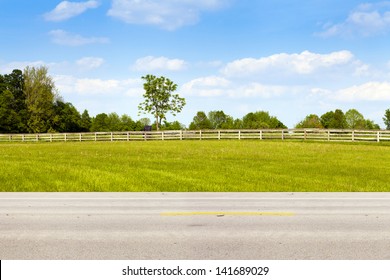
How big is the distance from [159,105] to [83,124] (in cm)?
2640

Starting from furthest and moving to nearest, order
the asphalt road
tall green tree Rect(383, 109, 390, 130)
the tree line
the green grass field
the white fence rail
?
1. tall green tree Rect(383, 109, 390, 130)
2. the tree line
3. the white fence rail
4. the green grass field
5. the asphalt road

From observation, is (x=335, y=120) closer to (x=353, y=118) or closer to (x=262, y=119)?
(x=353, y=118)

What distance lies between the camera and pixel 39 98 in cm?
8088

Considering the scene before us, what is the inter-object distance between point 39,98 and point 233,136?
47.6m

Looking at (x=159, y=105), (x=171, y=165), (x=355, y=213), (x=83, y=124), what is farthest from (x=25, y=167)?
(x=83, y=124)

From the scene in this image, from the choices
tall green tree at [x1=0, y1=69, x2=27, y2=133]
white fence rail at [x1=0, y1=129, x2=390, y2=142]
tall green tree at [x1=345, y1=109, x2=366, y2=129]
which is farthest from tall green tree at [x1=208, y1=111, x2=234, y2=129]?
white fence rail at [x1=0, y1=129, x2=390, y2=142]

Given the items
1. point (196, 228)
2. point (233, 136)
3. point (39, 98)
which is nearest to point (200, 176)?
point (196, 228)

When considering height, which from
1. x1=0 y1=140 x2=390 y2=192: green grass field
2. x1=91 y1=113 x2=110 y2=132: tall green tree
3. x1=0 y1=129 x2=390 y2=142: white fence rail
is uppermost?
x1=91 y1=113 x2=110 y2=132: tall green tree

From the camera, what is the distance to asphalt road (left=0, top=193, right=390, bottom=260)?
18.8 ft

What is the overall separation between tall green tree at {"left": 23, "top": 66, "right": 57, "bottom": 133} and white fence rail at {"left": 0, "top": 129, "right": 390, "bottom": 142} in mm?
22010

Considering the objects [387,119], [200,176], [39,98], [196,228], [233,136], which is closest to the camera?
[196,228]

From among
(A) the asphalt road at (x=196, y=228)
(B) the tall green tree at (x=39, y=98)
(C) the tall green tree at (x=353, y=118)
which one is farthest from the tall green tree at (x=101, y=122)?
(A) the asphalt road at (x=196, y=228)

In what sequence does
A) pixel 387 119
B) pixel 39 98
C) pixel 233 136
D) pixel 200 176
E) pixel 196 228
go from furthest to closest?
Answer: 1. pixel 387 119
2. pixel 39 98
3. pixel 233 136
4. pixel 200 176
5. pixel 196 228

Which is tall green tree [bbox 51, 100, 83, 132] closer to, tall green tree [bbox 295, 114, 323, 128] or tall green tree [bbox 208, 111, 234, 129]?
tall green tree [bbox 208, 111, 234, 129]
